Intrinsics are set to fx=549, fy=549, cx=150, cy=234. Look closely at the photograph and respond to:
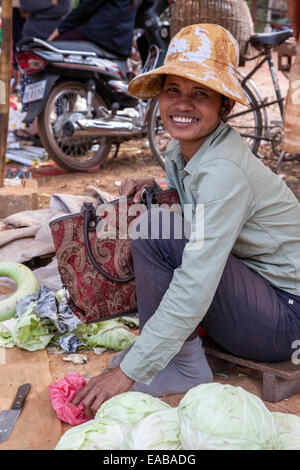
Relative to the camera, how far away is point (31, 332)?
2627 millimetres

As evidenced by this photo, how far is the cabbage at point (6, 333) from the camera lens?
2.63 metres

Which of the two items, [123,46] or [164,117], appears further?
[123,46]

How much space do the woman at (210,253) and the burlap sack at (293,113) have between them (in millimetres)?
841

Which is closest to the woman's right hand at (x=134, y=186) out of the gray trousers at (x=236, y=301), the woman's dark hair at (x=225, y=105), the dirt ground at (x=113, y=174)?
the gray trousers at (x=236, y=301)

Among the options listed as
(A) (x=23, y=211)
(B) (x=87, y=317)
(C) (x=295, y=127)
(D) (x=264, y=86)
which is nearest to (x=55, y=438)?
(B) (x=87, y=317)

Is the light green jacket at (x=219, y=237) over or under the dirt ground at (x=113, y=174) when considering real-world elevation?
over

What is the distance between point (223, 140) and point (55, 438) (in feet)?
4.07

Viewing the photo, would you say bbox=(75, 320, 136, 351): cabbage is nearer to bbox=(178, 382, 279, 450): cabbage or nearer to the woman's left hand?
the woman's left hand

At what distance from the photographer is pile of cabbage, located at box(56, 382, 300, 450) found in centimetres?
136

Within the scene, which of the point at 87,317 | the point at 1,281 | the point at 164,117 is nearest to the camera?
the point at 164,117

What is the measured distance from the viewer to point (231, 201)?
1.84 meters

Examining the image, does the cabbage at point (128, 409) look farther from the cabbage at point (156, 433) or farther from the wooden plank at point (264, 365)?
the wooden plank at point (264, 365)

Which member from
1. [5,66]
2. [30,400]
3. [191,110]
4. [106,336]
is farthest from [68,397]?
[5,66]
